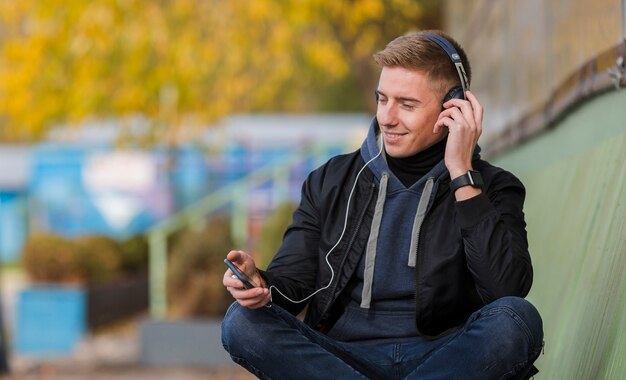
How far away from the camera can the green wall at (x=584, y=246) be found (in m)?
3.51

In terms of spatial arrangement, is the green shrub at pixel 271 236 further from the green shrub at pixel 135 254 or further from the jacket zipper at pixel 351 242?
the jacket zipper at pixel 351 242

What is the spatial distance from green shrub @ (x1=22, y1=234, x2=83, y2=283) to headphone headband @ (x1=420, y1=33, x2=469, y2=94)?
1057 centimetres

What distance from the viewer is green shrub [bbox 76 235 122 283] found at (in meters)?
14.4

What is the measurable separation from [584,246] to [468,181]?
1033mm

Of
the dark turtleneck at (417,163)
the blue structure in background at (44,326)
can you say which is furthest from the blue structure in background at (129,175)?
the dark turtleneck at (417,163)

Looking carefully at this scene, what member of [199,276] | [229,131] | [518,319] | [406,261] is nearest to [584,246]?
[406,261]

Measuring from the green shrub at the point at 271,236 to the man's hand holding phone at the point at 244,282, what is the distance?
823 cm

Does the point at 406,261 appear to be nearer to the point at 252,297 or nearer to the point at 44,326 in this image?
the point at 252,297

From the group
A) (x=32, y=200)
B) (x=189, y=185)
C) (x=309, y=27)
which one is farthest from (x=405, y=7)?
(x=32, y=200)

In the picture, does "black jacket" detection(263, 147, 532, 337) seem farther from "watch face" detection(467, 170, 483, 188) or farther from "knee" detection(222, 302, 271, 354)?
"knee" detection(222, 302, 271, 354)

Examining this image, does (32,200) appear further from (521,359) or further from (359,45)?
(521,359)

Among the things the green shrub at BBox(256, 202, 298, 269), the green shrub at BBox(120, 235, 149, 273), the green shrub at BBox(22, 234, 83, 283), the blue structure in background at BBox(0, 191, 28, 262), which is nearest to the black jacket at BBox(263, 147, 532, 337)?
the green shrub at BBox(256, 202, 298, 269)

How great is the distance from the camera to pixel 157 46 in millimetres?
14891

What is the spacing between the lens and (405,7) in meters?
15.1
